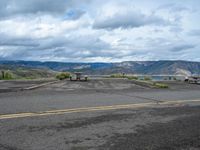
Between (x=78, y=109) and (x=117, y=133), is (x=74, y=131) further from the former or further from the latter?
(x=78, y=109)

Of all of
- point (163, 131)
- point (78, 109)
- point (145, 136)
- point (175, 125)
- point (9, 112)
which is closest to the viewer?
point (145, 136)

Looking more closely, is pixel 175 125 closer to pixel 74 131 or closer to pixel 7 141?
pixel 74 131

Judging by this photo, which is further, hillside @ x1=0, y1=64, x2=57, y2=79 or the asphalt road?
hillside @ x1=0, y1=64, x2=57, y2=79

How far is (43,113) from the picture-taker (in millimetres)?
9188

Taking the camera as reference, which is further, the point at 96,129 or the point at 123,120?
the point at 123,120

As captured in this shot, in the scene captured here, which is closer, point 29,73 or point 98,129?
point 98,129

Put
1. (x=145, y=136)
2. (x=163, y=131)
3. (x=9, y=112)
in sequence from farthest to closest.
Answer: (x=9, y=112), (x=163, y=131), (x=145, y=136)

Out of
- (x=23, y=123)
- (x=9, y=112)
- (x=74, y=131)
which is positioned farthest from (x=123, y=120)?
(x=9, y=112)

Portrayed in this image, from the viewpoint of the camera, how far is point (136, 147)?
5.95 m

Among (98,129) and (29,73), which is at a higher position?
(98,129)

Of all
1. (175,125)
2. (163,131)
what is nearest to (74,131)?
(163,131)

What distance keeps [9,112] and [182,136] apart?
15.8 ft

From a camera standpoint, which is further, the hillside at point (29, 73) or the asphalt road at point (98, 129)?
the hillside at point (29, 73)

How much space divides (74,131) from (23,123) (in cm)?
137
